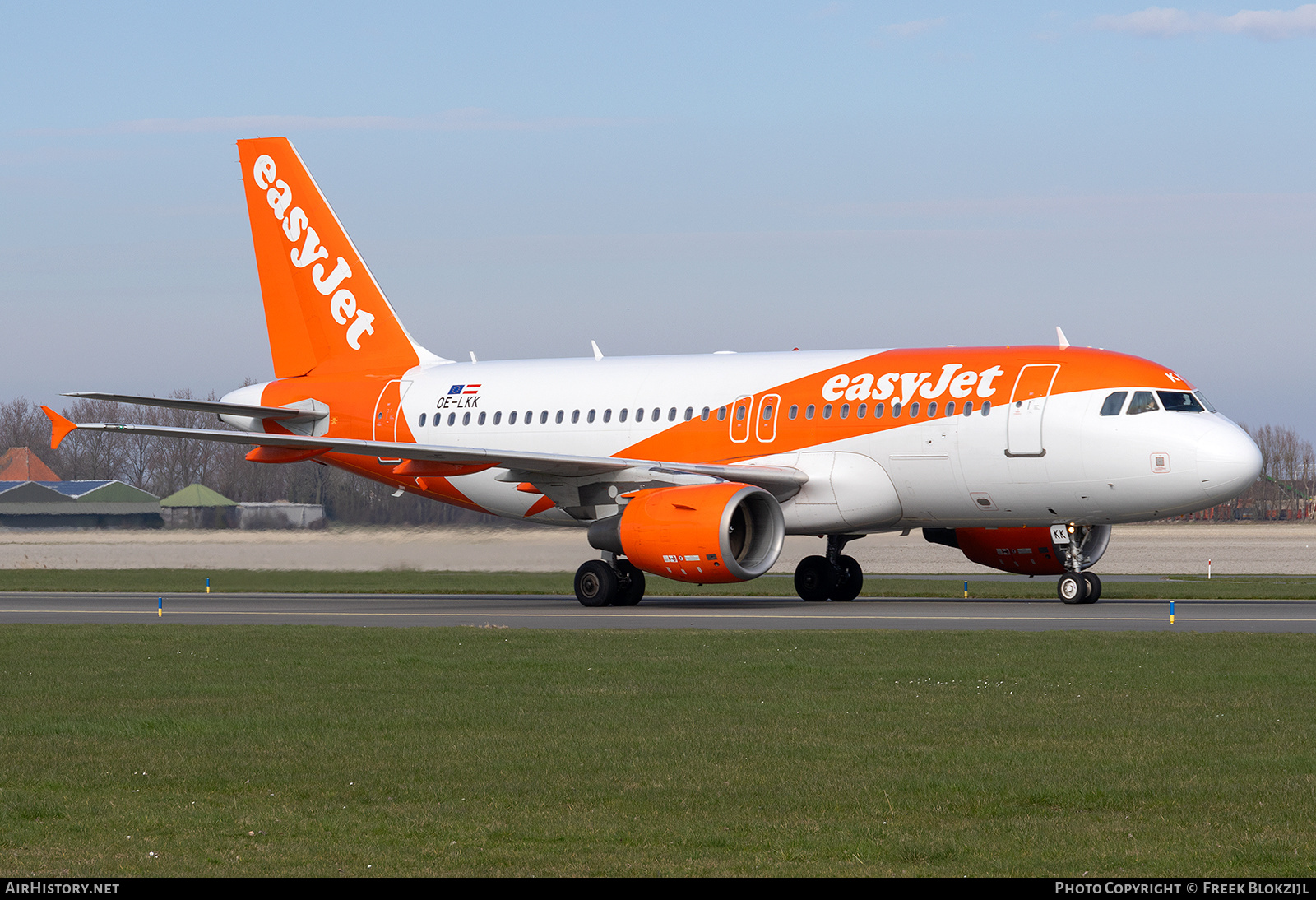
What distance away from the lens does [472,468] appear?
31281 millimetres

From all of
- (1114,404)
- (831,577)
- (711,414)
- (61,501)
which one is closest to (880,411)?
(711,414)

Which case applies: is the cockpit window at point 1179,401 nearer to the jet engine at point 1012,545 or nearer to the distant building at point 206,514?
the jet engine at point 1012,545

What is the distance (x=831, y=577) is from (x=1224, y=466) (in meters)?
7.84

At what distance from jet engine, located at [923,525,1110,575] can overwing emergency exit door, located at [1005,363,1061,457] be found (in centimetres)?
338

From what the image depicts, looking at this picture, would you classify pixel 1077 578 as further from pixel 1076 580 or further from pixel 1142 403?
pixel 1142 403

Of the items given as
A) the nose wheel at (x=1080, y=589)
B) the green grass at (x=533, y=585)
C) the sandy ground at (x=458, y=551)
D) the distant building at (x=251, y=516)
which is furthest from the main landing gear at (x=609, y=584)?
the distant building at (x=251, y=516)

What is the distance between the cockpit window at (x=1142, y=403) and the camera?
25.8 m

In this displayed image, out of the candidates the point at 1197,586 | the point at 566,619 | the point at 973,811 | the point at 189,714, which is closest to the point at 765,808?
the point at 973,811

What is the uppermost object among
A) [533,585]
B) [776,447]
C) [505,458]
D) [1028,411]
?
[1028,411]

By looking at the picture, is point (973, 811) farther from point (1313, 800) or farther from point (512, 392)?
point (512, 392)

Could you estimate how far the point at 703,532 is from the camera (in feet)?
82.4

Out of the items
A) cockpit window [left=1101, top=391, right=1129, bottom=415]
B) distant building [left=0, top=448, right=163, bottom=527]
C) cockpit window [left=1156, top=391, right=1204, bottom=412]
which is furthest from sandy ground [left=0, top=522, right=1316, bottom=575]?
cockpit window [left=1156, top=391, right=1204, bottom=412]

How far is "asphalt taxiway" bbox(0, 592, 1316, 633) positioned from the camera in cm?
2212

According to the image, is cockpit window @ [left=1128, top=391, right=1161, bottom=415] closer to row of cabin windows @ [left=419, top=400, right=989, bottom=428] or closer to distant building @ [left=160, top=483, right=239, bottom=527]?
row of cabin windows @ [left=419, top=400, right=989, bottom=428]
